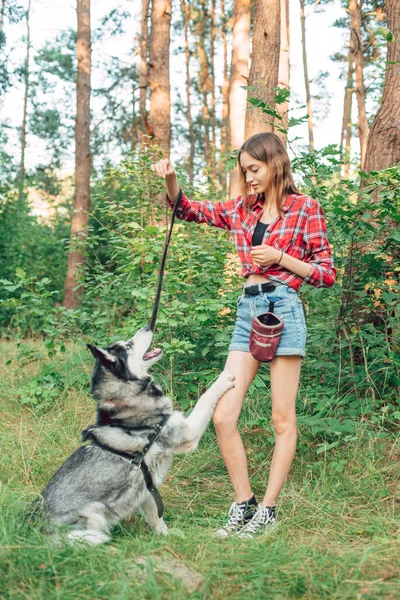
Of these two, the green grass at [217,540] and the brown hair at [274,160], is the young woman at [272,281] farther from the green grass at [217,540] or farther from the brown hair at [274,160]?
the green grass at [217,540]

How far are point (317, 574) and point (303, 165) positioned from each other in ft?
11.9

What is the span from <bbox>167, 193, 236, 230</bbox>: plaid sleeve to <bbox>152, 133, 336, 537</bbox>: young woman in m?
0.15

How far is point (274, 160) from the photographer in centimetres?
346

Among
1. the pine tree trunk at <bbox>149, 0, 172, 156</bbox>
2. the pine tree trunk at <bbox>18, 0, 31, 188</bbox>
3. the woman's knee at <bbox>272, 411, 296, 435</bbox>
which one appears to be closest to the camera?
the woman's knee at <bbox>272, 411, 296, 435</bbox>

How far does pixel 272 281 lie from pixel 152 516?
157cm

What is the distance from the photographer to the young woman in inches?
134

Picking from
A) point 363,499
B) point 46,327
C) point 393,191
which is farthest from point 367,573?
point 46,327

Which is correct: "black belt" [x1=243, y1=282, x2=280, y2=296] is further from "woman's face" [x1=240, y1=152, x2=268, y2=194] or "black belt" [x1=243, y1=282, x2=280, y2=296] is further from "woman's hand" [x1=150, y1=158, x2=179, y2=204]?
"woman's hand" [x1=150, y1=158, x2=179, y2=204]

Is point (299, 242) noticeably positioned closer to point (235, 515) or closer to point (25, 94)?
point (235, 515)

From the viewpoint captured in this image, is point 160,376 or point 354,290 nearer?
point 354,290

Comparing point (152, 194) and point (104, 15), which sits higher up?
point (104, 15)

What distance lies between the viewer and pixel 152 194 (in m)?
6.95

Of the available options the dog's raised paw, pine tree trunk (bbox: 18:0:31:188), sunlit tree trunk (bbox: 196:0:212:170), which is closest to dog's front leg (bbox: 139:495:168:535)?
the dog's raised paw

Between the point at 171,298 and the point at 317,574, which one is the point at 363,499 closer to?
the point at 317,574
